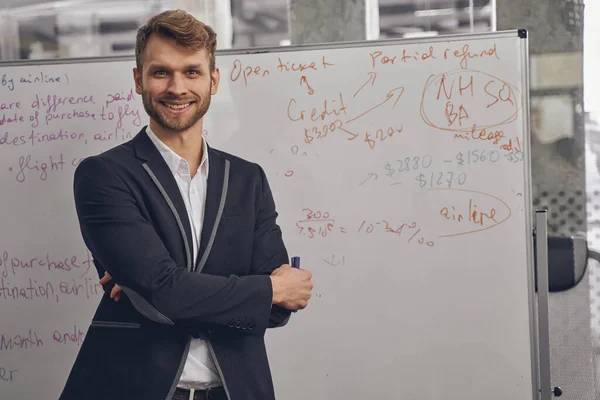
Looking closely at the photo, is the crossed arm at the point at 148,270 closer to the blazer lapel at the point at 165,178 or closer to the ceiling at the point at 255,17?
the blazer lapel at the point at 165,178

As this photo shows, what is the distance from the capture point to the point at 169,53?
178cm

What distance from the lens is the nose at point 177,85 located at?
5.87ft

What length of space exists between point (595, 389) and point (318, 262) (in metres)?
1.16

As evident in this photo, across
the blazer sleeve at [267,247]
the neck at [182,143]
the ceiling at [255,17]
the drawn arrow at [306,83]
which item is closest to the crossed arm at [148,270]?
the blazer sleeve at [267,247]

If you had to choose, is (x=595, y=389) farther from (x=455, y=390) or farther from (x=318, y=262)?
(x=318, y=262)

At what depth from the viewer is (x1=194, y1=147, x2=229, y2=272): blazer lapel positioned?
1.64 meters

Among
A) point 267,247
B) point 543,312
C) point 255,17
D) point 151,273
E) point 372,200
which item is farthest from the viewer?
point 255,17

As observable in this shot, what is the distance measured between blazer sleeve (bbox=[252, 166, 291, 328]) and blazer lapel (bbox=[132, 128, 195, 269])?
0.18 m

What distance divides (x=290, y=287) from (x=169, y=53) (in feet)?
2.30

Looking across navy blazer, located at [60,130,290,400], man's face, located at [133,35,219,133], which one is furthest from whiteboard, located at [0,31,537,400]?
navy blazer, located at [60,130,290,400]

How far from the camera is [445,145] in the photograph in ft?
6.97

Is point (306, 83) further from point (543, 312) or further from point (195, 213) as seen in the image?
point (543, 312)

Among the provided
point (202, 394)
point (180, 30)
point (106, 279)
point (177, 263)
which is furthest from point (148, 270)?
point (180, 30)

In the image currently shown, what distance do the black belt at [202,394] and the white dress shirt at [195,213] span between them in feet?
0.04
